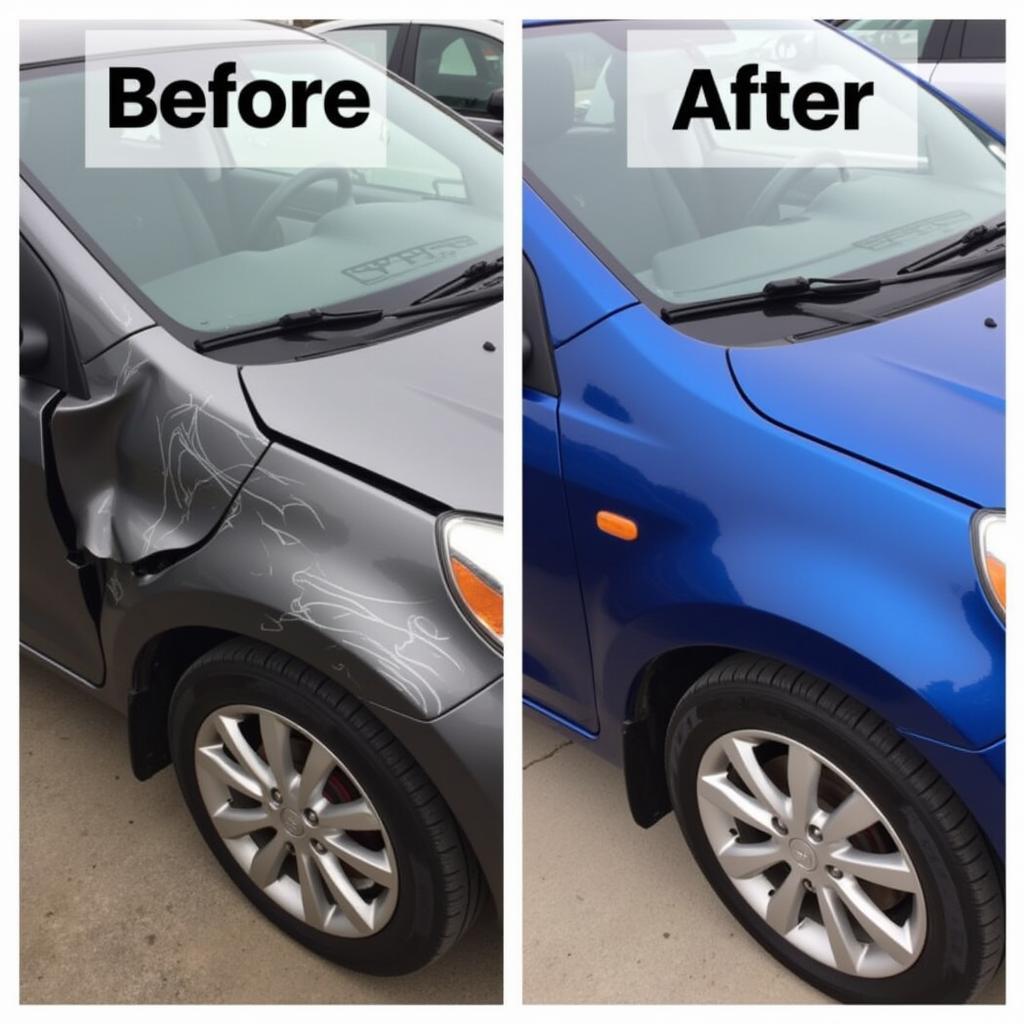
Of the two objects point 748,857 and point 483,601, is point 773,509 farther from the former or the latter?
point 748,857

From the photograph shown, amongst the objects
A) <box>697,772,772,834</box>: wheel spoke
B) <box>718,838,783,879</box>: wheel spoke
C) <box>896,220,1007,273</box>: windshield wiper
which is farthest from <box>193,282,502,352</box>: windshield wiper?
<box>718,838,783,879</box>: wheel spoke

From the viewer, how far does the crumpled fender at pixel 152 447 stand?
4.45 ft

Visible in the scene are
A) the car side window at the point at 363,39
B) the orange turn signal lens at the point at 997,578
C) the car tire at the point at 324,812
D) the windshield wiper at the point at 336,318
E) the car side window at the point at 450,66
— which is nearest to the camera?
the orange turn signal lens at the point at 997,578

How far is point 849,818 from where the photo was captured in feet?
4.24

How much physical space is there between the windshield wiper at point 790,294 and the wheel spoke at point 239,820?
891mm

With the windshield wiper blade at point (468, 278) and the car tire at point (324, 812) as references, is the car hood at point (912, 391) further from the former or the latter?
the car tire at point (324, 812)

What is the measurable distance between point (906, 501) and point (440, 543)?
0.52 m

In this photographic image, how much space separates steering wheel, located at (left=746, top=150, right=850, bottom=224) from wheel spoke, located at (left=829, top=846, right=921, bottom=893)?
0.89 metres

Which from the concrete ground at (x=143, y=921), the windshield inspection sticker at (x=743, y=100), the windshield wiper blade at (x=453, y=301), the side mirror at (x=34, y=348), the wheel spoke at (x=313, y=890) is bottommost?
the concrete ground at (x=143, y=921)

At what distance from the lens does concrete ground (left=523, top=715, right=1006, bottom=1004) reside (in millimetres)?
1444

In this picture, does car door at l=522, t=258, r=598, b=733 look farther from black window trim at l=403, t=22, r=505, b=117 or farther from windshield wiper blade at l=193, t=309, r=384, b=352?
black window trim at l=403, t=22, r=505, b=117

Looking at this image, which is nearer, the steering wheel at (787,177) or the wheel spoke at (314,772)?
the wheel spoke at (314,772)

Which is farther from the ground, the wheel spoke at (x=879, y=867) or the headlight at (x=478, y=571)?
the headlight at (x=478, y=571)

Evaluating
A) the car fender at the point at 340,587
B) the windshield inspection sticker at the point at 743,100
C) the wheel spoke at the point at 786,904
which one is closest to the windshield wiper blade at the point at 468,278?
the windshield inspection sticker at the point at 743,100
